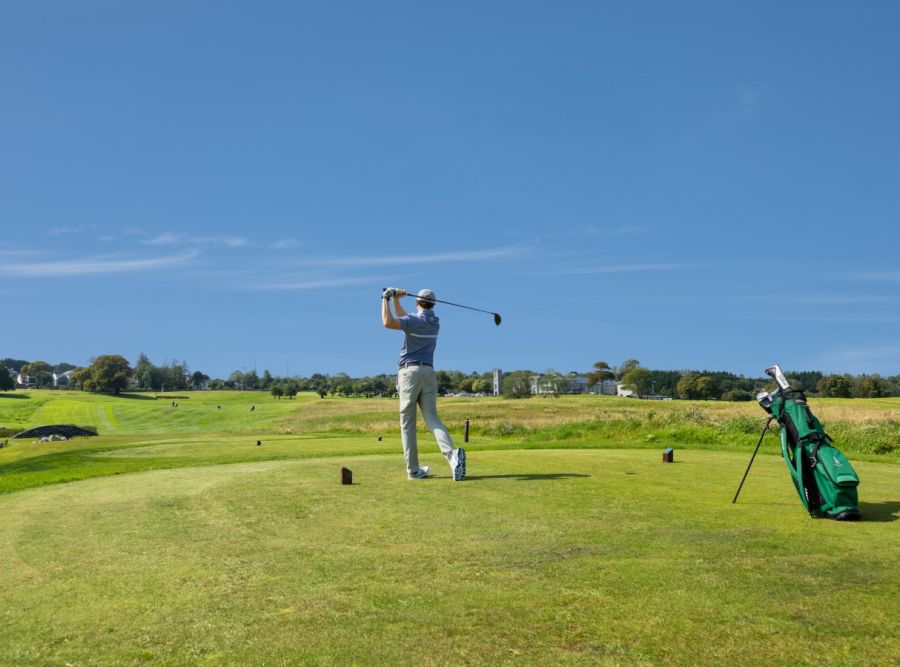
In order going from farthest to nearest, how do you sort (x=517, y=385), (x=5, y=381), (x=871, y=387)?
1. (x=517, y=385)
2. (x=5, y=381)
3. (x=871, y=387)

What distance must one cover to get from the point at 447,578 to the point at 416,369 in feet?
22.1

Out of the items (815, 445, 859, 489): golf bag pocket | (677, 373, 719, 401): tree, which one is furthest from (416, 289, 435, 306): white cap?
(677, 373, 719, 401): tree

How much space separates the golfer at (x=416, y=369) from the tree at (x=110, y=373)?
608 ft

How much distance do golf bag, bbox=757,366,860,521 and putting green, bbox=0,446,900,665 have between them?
36 centimetres

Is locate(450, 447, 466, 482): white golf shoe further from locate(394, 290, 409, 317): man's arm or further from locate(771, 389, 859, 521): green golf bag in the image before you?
locate(771, 389, 859, 521): green golf bag

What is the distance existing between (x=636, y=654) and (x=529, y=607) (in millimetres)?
990

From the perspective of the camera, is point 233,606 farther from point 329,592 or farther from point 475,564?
point 475,564

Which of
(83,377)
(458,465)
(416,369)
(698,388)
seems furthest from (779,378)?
(83,377)

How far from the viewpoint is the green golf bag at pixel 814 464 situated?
8.41 metres

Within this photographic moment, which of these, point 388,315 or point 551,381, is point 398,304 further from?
point 551,381

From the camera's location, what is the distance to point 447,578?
5883mm

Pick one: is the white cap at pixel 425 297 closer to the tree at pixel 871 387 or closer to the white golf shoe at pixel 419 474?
the white golf shoe at pixel 419 474

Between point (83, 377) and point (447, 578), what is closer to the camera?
point (447, 578)

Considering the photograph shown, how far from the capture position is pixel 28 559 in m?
6.86
